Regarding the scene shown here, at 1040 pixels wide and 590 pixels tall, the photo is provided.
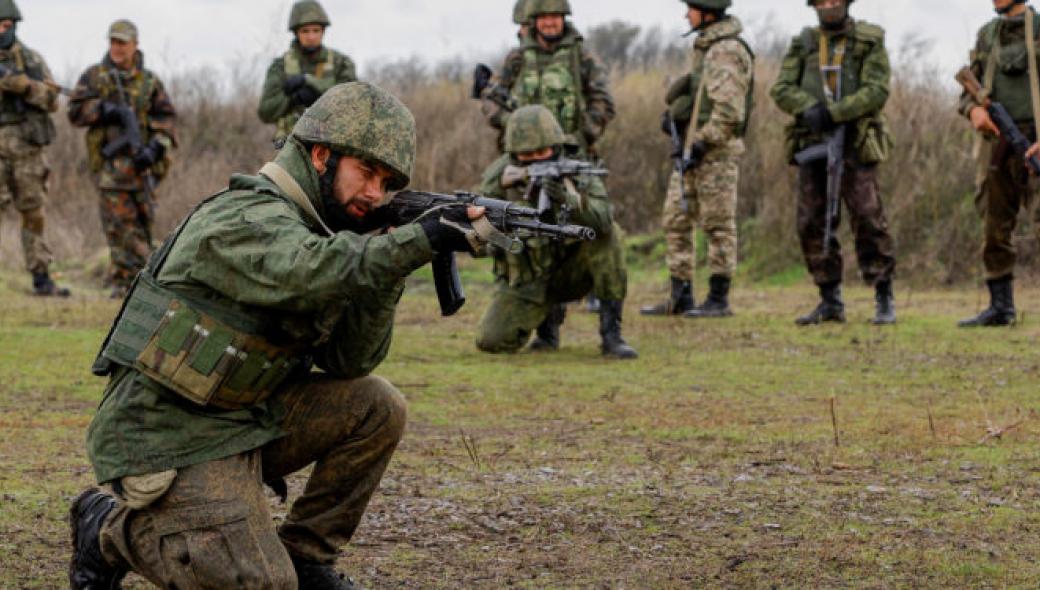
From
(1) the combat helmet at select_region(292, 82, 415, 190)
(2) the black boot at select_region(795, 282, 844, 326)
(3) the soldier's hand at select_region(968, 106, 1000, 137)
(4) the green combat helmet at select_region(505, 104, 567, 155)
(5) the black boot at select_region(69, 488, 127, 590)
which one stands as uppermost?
(3) the soldier's hand at select_region(968, 106, 1000, 137)

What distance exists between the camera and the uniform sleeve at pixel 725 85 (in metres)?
11.5

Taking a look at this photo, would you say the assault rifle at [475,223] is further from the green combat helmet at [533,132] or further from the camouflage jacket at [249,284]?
the green combat helmet at [533,132]

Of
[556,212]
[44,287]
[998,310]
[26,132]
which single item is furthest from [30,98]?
[998,310]

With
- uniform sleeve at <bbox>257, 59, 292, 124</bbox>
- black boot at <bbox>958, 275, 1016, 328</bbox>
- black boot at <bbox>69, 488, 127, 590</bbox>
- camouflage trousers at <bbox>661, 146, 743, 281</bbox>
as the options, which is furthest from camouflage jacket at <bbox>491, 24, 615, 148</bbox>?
black boot at <bbox>69, 488, 127, 590</bbox>

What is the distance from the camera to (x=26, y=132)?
12938mm

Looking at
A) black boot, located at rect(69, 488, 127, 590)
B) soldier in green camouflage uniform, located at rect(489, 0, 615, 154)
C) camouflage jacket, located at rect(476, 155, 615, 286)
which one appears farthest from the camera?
soldier in green camouflage uniform, located at rect(489, 0, 615, 154)

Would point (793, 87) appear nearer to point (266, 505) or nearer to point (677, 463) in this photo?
point (677, 463)

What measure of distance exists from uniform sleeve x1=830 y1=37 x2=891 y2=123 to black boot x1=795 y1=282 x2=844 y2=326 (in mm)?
1332

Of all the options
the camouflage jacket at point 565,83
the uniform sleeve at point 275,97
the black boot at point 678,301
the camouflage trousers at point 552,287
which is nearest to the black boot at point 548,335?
the camouflage trousers at point 552,287

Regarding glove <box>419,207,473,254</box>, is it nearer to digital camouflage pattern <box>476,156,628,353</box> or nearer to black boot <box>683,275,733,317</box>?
digital camouflage pattern <box>476,156,628,353</box>

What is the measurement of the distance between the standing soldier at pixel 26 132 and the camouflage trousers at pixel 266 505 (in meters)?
9.09

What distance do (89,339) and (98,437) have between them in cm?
654

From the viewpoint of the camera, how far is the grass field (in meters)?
4.92

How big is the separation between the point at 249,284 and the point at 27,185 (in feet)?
32.2
